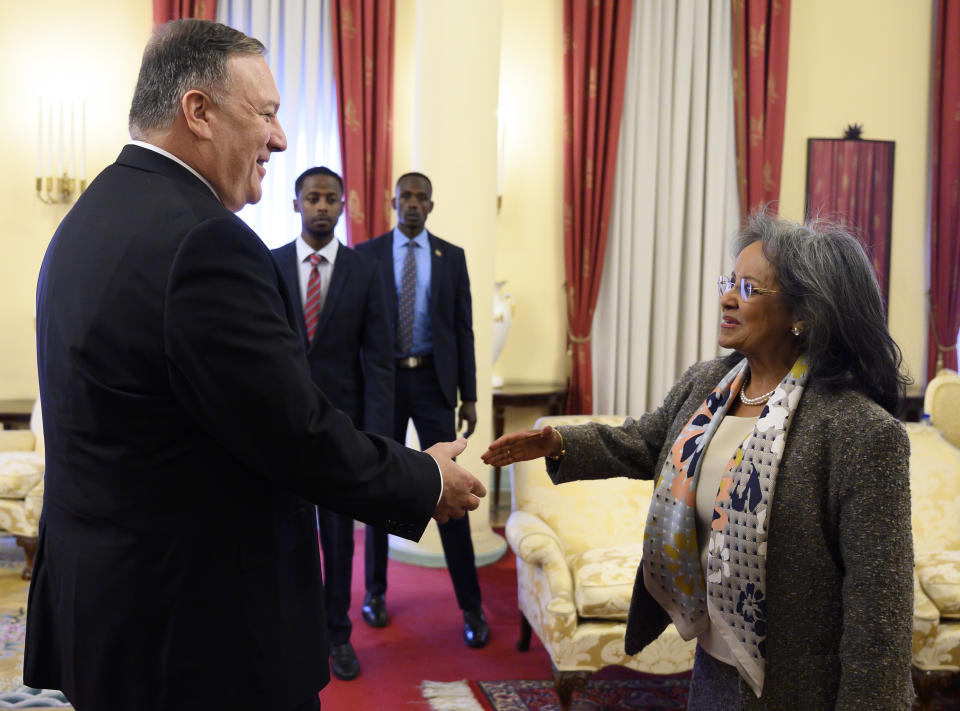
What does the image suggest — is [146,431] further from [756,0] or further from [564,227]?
[756,0]

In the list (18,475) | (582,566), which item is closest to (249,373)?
(582,566)

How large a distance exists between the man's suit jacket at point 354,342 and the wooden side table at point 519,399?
2.12 meters

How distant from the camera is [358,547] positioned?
16.4 feet

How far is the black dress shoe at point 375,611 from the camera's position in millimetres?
3680

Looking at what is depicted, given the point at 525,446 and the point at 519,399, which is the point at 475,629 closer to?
the point at 525,446

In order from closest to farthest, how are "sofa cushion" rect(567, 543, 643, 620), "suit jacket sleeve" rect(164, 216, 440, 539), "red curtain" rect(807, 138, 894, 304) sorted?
"suit jacket sleeve" rect(164, 216, 440, 539)
"sofa cushion" rect(567, 543, 643, 620)
"red curtain" rect(807, 138, 894, 304)

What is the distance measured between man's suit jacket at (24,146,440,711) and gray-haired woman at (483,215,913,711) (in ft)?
2.14

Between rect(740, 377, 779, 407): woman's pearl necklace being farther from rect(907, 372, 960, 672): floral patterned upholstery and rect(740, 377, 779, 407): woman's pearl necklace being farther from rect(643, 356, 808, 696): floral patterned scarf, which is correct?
rect(907, 372, 960, 672): floral patterned upholstery

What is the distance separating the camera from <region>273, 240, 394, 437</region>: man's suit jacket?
322 cm

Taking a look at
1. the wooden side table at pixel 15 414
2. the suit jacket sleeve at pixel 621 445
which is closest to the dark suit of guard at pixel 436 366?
the suit jacket sleeve at pixel 621 445

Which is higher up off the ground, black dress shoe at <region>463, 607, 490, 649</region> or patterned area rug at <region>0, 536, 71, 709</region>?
black dress shoe at <region>463, 607, 490, 649</region>

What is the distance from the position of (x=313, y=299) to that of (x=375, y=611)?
139 centimetres

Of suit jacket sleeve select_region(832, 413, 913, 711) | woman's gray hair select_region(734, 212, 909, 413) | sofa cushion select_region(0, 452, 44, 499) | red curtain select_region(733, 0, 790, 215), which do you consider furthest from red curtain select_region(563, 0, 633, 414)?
suit jacket sleeve select_region(832, 413, 913, 711)

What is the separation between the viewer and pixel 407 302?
3.85 metres
